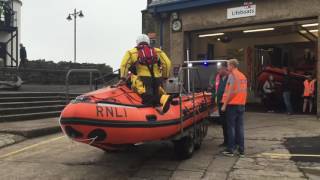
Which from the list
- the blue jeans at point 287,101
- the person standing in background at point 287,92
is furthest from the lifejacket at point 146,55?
the blue jeans at point 287,101

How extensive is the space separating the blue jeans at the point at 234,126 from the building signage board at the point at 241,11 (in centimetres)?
721

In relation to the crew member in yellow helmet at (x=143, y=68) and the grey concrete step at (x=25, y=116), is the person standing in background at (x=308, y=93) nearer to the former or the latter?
the grey concrete step at (x=25, y=116)

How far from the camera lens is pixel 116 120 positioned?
306 inches

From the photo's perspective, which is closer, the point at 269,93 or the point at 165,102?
the point at 165,102

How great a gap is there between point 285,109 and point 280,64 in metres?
4.34

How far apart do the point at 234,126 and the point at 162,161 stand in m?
1.55

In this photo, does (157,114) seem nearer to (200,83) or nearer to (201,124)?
(201,124)

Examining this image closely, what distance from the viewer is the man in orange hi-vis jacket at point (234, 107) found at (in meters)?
9.97

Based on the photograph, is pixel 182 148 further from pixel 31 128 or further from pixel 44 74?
pixel 44 74

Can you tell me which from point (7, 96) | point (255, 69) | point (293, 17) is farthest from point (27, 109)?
point (255, 69)

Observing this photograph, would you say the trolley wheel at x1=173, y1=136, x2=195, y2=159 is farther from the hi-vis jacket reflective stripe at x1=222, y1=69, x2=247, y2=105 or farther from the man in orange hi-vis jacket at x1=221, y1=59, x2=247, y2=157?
the hi-vis jacket reflective stripe at x1=222, y1=69, x2=247, y2=105

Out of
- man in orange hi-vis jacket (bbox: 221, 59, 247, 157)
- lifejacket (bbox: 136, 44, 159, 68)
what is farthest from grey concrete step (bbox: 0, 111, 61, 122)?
man in orange hi-vis jacket (bbox: 221, 59, 247, 157)

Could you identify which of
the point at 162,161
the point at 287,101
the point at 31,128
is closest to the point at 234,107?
the point at 162,161

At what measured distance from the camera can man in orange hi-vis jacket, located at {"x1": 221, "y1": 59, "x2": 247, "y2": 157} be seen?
9969 millimetres
